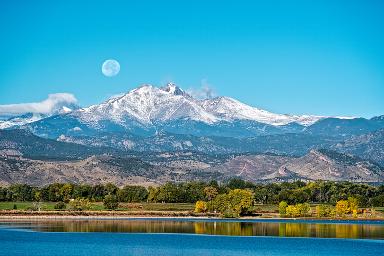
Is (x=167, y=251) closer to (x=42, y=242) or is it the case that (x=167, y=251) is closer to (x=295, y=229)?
(x=42, y=242)

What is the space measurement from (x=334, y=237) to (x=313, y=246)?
1845cm

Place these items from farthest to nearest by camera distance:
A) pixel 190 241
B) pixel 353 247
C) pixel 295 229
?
pixel 295 229 → pixel 190 241 → pixel 353 247

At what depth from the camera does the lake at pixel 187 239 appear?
124m

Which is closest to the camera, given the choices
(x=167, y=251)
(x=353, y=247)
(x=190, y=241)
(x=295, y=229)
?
(x=167, y=251)

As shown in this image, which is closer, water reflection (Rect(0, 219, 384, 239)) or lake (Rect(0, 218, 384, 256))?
lake (Rect(0, 218, 384, 256))

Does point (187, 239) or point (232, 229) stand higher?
point (232, 229)

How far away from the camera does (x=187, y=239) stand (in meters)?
144

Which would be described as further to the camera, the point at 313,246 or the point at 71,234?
the point at 71,234

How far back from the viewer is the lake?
124 metres

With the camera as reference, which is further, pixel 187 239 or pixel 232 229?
pixel 232 229

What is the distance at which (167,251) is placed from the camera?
12306cm

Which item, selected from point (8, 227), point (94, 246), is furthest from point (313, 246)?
point (8, 227)

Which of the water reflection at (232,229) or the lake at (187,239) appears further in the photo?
the water reflection at (232,229)

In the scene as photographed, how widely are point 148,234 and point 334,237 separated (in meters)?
33.8
